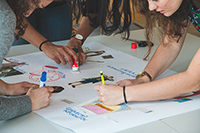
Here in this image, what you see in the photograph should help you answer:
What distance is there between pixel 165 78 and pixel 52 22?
1.01 metres

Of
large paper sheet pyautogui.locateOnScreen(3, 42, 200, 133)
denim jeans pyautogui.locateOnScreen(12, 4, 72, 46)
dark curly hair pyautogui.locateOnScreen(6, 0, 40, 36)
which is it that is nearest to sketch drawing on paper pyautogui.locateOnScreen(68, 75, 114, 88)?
large paper sheet pyautogui.locateOnScreen(3, 42, 200, 133)

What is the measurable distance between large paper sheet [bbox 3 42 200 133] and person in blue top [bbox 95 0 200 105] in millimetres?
34

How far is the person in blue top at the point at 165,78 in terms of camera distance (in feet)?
3.29

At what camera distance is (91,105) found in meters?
1.02

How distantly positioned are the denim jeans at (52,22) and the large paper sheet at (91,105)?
424 millimetres

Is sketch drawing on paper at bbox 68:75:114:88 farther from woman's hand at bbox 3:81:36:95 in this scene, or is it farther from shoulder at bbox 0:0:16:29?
shoulder at bbox 0:0:16:29

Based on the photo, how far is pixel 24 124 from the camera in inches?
35.5

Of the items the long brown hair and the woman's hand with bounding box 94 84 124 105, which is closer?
the woman's hand with bounding box 94 84 124 105

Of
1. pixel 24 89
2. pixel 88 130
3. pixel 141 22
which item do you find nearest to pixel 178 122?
pixel 88 130

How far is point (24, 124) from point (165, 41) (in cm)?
78

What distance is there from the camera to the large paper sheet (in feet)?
2.91

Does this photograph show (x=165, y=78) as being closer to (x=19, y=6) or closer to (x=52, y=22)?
(x=19, y=6)

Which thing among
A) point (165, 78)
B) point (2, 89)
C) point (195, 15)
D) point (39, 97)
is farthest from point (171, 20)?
point (2, 89)

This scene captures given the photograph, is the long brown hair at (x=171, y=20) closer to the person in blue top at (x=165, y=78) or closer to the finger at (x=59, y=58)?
the person in blue top at (x=165, y=78)
